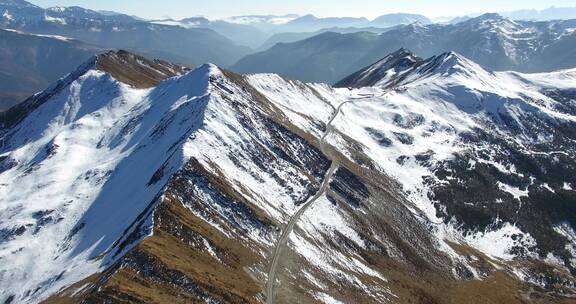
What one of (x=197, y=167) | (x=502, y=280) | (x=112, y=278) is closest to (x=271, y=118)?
(x=197, y=167)

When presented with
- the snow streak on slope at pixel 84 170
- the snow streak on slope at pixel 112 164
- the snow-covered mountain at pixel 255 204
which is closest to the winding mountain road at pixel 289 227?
the snow-covered mountain at pixel 255 204

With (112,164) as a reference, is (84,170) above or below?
below

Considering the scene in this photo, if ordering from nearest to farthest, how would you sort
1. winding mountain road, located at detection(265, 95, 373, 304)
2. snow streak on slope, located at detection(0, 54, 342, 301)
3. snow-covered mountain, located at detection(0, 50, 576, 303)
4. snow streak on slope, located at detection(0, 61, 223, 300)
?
1. snow-covered mountain, located at detection(0, 50, 576, 303)
2. winding mountain road, located at detection(265, 95, 373, 304)
3. snow streak on slope, located at detection(0, 61, 223, 300)
4. snow streak on slope, located at detection(0, 54, 342, 301)

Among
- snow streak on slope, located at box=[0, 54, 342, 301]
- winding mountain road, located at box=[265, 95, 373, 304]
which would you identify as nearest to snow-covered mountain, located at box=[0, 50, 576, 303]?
winding mountain road, located at box=[265, 95, 373, 304]

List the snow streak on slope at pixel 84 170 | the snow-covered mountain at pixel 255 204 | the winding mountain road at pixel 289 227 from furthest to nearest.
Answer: the snow streak on slope at pixel 84 170 < the winding mountain road at pixel 289 227 < the snow-covered mountain at pixel 255 204

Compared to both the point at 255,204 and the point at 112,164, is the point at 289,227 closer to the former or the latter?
the point at 255,204

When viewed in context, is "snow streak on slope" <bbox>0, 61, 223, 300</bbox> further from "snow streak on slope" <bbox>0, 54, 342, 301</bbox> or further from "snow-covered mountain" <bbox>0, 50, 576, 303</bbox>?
"snow-covered mountain" <bbox>0, 50, 576, 303</bbox>

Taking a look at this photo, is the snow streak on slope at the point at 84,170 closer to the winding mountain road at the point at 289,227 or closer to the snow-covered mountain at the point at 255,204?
the snow-covered mountain at the point at 255,204

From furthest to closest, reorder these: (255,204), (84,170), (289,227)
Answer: (84,170) → (255,204) → (289,227)

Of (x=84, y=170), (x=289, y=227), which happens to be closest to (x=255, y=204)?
(x=289, y=227)
